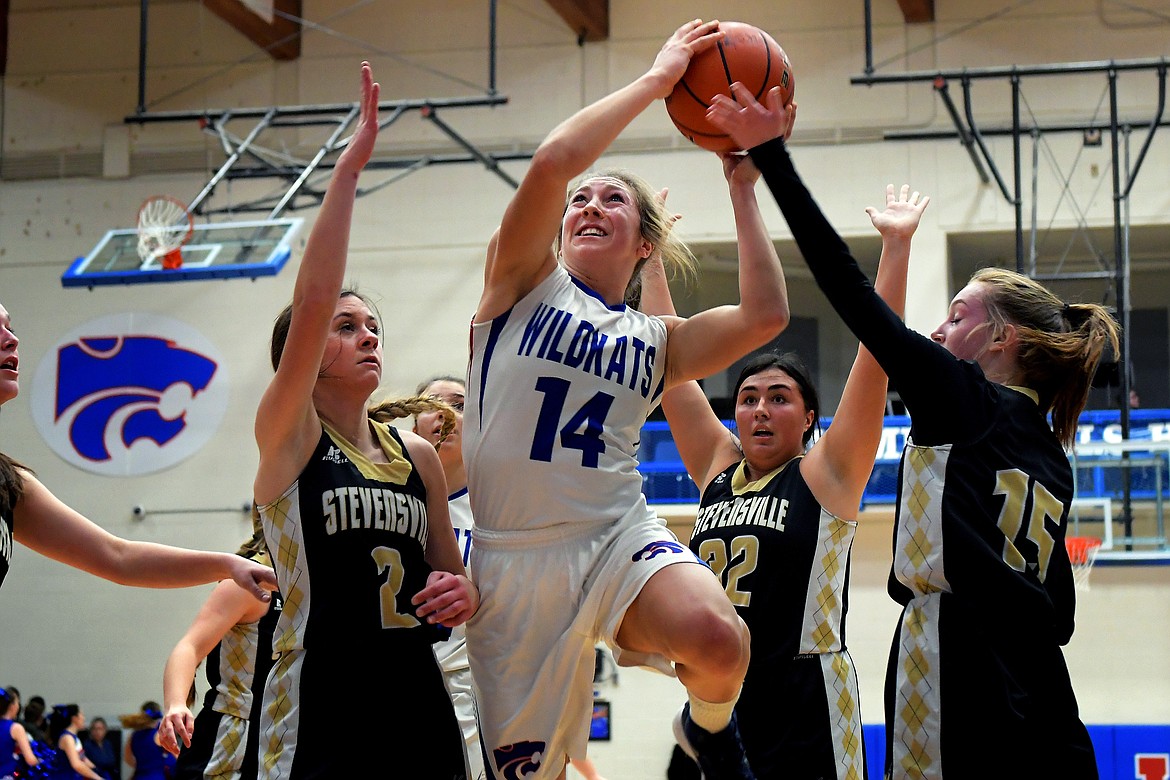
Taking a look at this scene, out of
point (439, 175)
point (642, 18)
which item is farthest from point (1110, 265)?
point (439, 175)

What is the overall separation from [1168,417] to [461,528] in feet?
29.2

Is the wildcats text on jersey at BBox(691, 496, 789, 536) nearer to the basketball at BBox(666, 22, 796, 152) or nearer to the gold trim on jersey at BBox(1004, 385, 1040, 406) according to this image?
the gold trim on jersey at BBox(1004, 385, 1040, 406)

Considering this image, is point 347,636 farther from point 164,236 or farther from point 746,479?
point 164,236

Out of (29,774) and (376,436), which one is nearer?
(376,436)

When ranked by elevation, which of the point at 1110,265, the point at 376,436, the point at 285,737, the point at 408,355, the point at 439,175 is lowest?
the point at 285,737

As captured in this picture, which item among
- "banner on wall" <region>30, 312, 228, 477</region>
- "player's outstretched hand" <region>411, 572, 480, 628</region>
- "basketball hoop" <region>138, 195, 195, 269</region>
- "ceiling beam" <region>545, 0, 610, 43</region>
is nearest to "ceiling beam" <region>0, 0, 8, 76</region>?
"banner on wall" <region>30, 312, 228, 477</region>

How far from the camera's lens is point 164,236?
1079cm

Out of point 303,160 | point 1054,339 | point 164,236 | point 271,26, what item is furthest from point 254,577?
point 271,26

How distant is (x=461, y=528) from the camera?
4.94 metres

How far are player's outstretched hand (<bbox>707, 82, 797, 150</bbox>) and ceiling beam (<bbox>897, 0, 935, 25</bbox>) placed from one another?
10.1 meters

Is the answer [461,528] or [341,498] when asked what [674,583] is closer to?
[341,498]

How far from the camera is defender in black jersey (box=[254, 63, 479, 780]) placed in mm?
2988

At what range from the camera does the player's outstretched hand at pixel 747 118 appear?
3158mm

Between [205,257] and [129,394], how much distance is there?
349 centimetres
